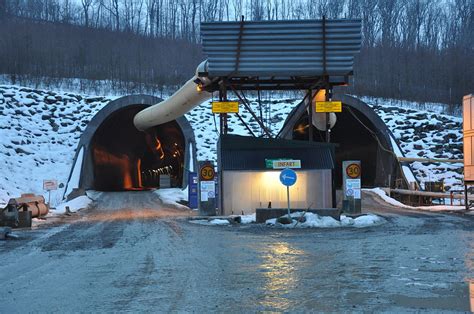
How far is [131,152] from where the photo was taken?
192 feet

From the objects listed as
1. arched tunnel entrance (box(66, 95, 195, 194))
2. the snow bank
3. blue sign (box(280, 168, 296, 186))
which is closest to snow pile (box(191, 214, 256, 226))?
blue sign (box(280, 168, 296, 186))

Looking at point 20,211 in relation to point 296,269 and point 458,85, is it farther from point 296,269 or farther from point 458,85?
point 458,85

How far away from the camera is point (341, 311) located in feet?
25.5

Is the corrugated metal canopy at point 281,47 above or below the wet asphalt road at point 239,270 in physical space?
above

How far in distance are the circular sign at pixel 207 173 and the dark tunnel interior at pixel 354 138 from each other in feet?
54.4

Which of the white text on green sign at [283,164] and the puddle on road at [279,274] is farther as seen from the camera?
the white text on green sign at [283,164]

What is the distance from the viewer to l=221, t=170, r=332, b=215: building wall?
28.1 meters

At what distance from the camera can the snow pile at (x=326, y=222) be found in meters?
22.0

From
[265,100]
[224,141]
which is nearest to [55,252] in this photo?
[224,141]

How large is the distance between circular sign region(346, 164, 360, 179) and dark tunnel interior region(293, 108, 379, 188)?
16807 millimetres

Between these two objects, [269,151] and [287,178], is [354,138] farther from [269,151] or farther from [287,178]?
[287,178]

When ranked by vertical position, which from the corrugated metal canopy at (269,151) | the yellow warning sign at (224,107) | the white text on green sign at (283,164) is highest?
the yellow warning sign at (224,107)

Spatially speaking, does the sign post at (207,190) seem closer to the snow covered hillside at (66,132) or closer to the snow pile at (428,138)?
the snow covered hillside at (66,132)

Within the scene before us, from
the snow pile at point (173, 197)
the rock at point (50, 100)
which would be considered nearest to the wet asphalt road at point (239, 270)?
the snow pile at point (173, 197)
